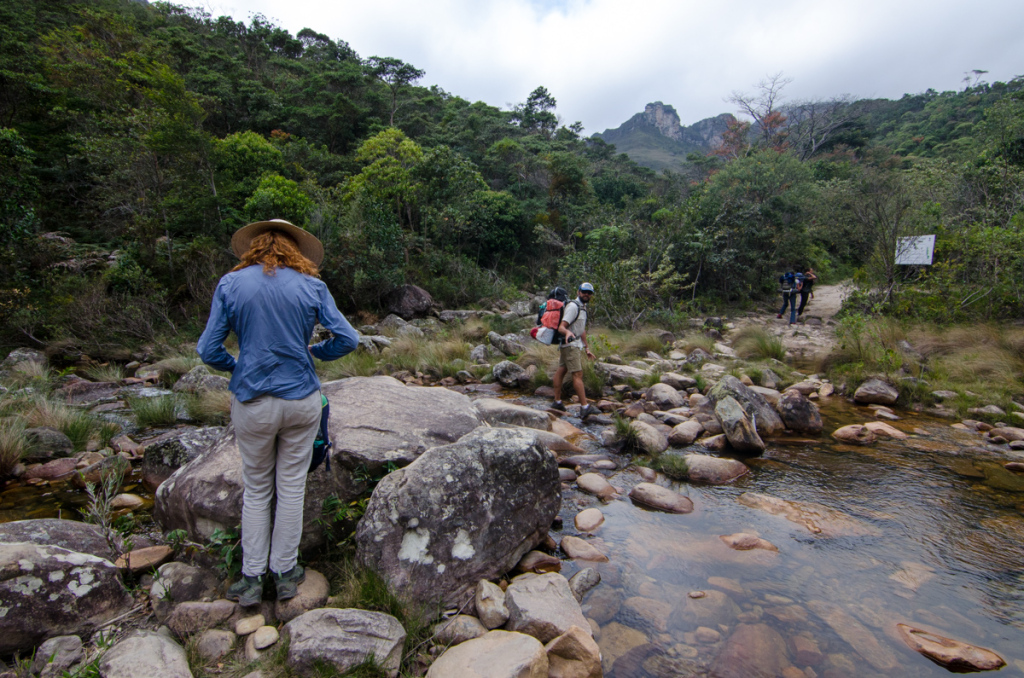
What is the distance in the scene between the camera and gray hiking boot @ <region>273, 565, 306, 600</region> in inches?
98.8

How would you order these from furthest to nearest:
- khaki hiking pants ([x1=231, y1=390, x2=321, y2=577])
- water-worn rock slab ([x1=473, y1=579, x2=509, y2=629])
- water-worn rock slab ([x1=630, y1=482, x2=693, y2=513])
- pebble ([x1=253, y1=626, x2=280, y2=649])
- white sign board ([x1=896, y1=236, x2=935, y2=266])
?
white sign board ([x1=896, y1=236, x2=935, y2=266]) → water-worn rock slab ([x1=630, y1=482, x2=693, y2=513]) → water-worn rock slab ([x1=473, y1=579, x2=509, y2=629]) → khaki hiking pants ([x1=231, y1=390, x2=321, y2=577]) → pebble ([x1=253, y1=626, x2=280, y2=649])

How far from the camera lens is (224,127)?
26516 mm

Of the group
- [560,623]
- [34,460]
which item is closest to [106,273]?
[34,460]

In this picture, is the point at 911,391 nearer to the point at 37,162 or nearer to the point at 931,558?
the point at 931,558

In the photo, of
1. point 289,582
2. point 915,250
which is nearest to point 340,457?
point 289,582

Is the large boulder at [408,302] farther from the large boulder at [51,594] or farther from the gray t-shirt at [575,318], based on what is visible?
the large boulder at [51,594]

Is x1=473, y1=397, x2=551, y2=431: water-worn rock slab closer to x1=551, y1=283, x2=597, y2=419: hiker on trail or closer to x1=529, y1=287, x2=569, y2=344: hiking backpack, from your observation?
x1=551, y1=283, x2=597, y2=419: hiker on trail

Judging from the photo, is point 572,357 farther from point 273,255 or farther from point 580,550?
point 273,255

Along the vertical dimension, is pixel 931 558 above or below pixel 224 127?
below

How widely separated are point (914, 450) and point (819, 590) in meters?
3.23

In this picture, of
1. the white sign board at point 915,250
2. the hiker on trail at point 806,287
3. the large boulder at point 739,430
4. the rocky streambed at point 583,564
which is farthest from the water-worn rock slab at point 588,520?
the hiker on trail at point 806,287

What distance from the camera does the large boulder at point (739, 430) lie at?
531 cm


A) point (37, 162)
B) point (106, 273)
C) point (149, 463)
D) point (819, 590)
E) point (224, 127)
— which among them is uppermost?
point (224, 127)

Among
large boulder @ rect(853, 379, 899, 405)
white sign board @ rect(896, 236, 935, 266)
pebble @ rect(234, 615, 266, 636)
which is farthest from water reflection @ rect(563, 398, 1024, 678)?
white sign board @ rect(896, 236, 935, 266)
